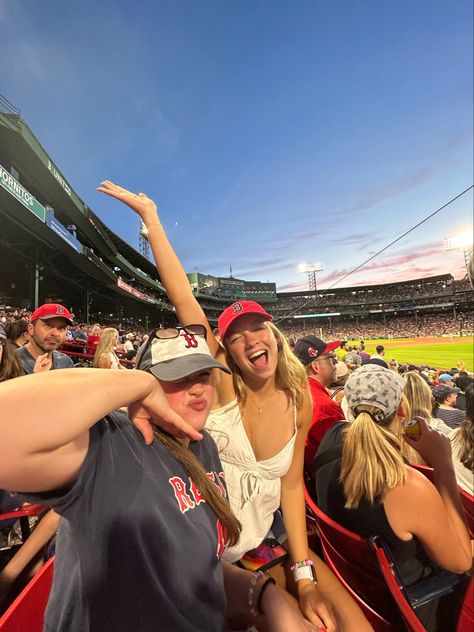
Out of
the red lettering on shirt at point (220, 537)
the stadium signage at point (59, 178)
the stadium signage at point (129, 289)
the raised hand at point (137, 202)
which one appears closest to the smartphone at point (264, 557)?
the red lettering on shirt at point (220, 537)

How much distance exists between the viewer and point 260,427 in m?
1.77

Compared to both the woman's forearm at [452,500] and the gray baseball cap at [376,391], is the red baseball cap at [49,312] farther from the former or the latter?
the woman's forearm at [452,500]

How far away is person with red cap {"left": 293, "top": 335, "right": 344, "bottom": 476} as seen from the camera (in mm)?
2344

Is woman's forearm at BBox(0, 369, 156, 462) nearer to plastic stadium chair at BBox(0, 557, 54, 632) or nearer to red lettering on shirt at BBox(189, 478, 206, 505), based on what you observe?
red lettering on shirt at BBox(189, 478, 206, 505)

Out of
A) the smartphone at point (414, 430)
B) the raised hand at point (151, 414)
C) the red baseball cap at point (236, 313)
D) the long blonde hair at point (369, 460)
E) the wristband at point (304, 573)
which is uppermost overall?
the red baseball cap at point (236, 313)

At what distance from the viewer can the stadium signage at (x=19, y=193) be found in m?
10.4

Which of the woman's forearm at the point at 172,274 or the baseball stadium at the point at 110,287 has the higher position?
the baseball stadium at the point at 110,287

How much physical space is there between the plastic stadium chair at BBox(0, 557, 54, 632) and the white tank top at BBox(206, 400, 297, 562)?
0.86 m

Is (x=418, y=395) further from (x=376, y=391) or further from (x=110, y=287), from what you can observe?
(x=110, y=287)

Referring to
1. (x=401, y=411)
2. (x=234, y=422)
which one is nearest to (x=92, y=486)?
(x=234, y=422)

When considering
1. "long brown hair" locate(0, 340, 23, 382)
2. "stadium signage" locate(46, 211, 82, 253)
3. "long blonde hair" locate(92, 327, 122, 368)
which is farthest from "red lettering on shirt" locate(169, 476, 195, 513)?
"stadium signage" locate(46, 211, 82, 253)

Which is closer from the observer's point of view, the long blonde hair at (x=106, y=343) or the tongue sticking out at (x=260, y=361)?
the tongue sticking out at (x=260, y=361)

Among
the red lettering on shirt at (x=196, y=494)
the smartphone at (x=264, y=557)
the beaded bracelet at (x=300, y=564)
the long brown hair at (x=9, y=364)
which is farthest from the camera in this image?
the long brown hair at (x=9, y=364)

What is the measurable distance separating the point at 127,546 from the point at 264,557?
3.47 ft
